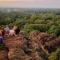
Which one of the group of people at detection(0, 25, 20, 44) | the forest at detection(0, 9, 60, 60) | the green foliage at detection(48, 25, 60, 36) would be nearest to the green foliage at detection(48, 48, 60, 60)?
the forest at detection(0, 9, 60, 60)

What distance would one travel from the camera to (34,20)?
166 cm

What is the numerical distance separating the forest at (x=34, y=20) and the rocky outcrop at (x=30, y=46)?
5 cm

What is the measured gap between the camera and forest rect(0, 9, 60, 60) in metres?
1.63

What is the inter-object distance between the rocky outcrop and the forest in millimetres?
51

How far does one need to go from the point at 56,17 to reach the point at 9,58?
62 centimetres

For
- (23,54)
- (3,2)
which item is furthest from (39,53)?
(3,2)

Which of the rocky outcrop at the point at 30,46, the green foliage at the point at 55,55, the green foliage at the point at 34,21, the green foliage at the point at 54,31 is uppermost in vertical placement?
the green foliage at the point at 34,21

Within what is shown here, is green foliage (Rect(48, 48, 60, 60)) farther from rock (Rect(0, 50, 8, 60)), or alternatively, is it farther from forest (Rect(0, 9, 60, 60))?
rock (Rect(0, 50, 8, 60))

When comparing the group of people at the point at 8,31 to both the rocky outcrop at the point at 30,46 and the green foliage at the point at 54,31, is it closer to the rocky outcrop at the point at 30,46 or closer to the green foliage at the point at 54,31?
the rocky outcrop at the point at 30,46

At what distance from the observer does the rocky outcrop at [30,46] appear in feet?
5.03

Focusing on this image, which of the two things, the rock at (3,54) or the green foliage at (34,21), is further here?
the green foliage at (34,21)

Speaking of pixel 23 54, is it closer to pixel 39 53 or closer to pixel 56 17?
pixel 39 53

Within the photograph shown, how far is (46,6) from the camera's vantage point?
170 cm

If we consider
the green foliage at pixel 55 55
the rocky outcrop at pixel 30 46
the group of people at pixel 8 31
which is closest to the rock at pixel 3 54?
the rocky outcrop at pixel 30 46
